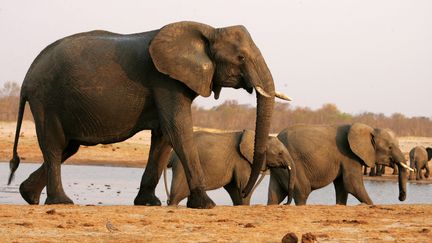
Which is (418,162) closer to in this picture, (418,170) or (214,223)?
(418,170)

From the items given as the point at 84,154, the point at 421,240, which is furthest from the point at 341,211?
the point at 84,154

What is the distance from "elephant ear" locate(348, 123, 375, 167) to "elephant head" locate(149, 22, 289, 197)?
15.4 feet

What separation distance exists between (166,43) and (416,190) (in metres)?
14.2

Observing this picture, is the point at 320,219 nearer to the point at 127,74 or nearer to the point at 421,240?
the point at 421,240

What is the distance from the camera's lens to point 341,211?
934 cm

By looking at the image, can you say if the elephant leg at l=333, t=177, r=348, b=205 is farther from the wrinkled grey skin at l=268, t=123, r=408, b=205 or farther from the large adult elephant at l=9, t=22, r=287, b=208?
the large adult elephant at l=9, t=22, r=287, b=208

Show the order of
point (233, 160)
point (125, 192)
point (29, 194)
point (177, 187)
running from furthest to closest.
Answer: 1. point (125, 192)
2. point (233, 160)
3. point (177, 187)
4. point (29, 194)

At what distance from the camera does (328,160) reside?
14.0m

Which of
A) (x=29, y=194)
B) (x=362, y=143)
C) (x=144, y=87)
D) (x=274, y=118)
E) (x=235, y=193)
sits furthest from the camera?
(x=274, y=118)

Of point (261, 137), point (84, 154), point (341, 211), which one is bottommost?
point (84, 154)

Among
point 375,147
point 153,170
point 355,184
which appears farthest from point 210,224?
point 375,147

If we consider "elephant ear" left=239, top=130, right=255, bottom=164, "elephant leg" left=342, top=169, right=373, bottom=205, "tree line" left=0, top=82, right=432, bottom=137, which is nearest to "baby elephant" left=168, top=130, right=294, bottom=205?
"elephant ear" left=239, top=130, right=255, bottom=164

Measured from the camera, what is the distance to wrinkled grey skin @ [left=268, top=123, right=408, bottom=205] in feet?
45.3

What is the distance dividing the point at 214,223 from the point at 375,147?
688 centimetres
